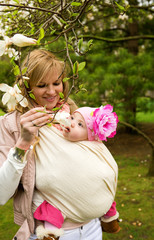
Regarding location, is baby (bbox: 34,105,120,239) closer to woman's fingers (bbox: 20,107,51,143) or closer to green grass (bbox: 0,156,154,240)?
woman's fingers (bbox: 20,107,51,143)

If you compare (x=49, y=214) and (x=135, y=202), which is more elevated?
(x=49, y=214)

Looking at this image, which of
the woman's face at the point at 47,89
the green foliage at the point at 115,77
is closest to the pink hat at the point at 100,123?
the woman's face at the point at 47,89

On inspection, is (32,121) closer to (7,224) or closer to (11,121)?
(11,121)

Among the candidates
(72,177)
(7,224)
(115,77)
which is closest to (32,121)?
(72,177)

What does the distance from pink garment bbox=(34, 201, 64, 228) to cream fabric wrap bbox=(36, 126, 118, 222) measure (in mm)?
28

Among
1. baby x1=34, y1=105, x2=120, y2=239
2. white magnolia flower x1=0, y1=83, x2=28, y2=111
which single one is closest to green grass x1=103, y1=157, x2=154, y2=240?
baby x1=34, y1=105, x2=120, y2=239

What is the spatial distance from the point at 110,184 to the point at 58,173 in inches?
12.2

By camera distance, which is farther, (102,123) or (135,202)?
(135,202)

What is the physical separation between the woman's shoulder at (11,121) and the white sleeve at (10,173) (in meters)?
0.18

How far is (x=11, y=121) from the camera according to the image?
4.66ft

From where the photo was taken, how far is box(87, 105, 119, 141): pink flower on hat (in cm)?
145

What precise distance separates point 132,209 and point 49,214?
302 centimetres

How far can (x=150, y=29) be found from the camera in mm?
7250

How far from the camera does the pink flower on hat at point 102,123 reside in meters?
1.45
